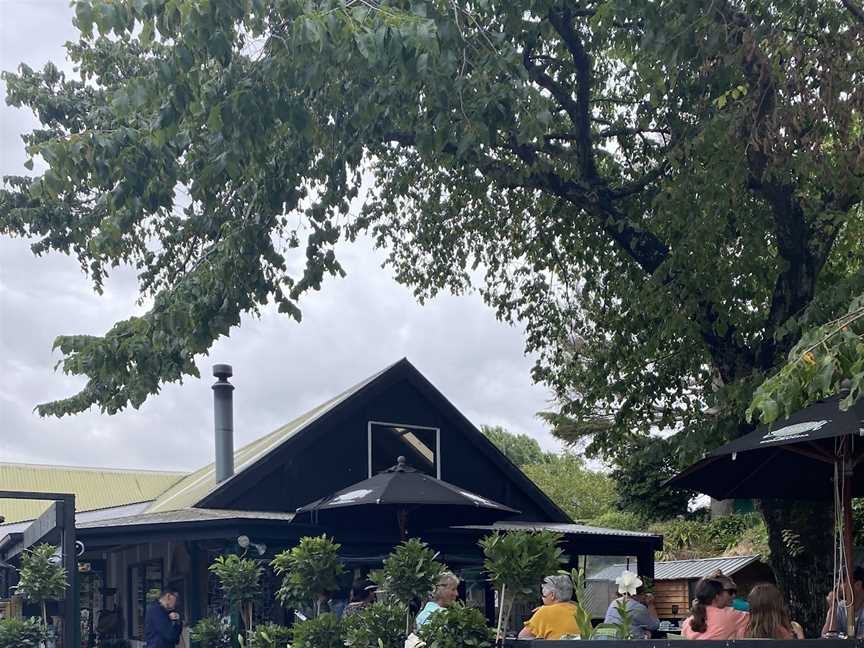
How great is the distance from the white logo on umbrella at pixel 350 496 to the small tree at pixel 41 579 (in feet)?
10.6

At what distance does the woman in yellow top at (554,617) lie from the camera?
7453mm

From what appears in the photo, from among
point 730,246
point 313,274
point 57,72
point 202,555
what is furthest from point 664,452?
point 57,72

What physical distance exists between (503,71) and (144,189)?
3482 millimetres

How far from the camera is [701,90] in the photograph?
40.3 ft

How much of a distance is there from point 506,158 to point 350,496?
15.7 ft

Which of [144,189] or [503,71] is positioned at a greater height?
[503,71]

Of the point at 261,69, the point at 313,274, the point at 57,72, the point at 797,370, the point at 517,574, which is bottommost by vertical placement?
the point at 517,574

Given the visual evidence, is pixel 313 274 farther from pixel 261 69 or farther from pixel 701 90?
pixel 701 90

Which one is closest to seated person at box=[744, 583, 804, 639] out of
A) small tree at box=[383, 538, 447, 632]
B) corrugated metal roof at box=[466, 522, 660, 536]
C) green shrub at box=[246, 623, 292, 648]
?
small tree at box=[383, 538, 447, 632]

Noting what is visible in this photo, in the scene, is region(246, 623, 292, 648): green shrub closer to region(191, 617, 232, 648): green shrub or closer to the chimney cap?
region(191, 617, 232, 648): green shrub

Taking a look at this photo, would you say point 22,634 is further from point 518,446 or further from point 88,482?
point 518,446

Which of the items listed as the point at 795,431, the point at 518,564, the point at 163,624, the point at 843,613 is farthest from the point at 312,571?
the point at 163,624

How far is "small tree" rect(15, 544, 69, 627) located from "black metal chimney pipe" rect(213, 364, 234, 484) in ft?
21.1

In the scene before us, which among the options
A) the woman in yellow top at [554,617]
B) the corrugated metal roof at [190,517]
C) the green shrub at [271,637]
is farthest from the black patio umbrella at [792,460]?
the corrugated metal roof at [190,517]
